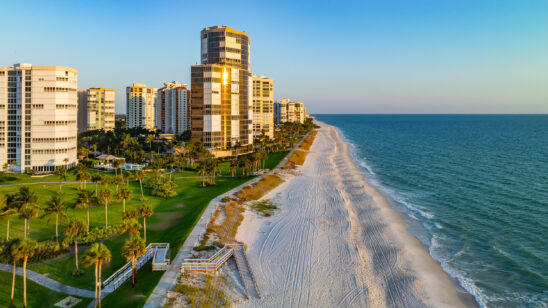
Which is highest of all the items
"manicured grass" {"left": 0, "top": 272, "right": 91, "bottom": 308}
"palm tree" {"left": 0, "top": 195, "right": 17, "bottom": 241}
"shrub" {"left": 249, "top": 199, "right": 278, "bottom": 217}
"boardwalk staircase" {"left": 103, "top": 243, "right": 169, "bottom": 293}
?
"palm tree" {"left": 0, "top": 195, "right": 17, "bottom": 241}

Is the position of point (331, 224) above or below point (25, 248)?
below

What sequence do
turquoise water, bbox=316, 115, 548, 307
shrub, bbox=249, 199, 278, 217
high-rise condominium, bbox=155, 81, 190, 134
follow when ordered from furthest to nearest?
high-rise condominium, bbox=155, 81, 190, 134, shrub, bbox=249, 199, 278, 217, turquoise water, bbox=316, 115, 548, 307

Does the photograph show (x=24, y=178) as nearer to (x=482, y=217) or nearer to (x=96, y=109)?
(x=482, y=217)

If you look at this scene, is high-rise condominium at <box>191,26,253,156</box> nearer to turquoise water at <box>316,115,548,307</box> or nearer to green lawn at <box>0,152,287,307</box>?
Result: green lawn at <box>0,152,287,307</box>

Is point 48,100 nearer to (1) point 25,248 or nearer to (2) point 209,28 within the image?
(2) point 209,28

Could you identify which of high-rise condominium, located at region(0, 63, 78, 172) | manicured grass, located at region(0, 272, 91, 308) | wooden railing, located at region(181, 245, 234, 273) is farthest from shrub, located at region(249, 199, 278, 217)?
high-rise condominium, located at region(0, 63, 78, 172)

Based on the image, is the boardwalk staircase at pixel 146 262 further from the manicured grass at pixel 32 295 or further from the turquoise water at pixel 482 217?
the turquoise water at pixel 482 217

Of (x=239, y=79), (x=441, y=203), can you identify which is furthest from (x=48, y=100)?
(x=441, y=203)
